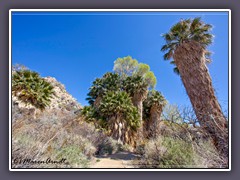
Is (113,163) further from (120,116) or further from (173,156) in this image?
(120,116)

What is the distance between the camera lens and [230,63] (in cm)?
327

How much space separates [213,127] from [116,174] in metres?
2.66

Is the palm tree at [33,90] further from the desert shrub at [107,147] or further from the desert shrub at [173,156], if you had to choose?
the desert shrub at [173,156]

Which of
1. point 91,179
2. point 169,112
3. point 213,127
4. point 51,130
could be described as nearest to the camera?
point 91,179

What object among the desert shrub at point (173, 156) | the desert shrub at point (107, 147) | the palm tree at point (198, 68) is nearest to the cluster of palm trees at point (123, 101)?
the desert shrub at point (107, 147)

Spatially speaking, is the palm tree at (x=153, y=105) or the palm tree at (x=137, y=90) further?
the palm tree at (x=153, y=105)

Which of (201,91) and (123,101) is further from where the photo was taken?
(123,101)

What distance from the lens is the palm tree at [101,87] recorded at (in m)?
13.7

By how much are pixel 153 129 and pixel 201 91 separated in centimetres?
337

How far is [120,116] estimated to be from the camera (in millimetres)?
11625

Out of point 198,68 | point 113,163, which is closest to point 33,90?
point 113,163
